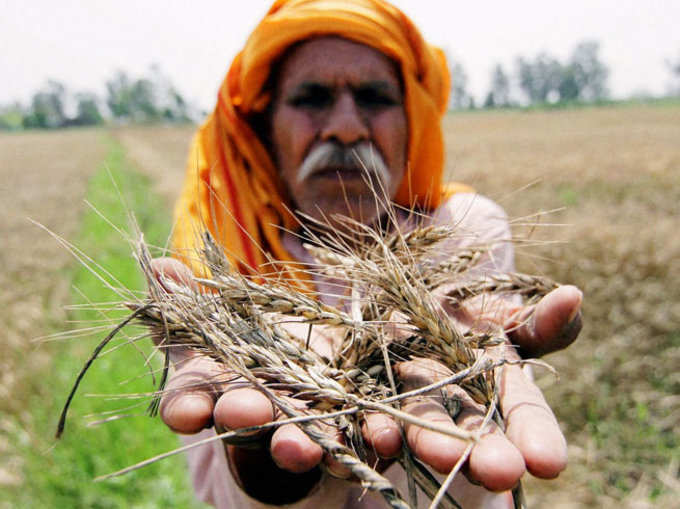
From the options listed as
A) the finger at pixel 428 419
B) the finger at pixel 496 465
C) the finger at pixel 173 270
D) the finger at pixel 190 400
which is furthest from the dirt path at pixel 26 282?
the finger at pixel 496 465

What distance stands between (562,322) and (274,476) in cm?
81

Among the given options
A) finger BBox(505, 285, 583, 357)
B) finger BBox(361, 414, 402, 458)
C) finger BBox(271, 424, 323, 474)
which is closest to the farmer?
finger BBox(505, 285, 583, 357)

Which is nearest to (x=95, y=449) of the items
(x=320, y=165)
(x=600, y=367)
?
(x=320, y=165)

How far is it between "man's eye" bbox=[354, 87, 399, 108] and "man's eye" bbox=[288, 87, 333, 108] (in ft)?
0.38

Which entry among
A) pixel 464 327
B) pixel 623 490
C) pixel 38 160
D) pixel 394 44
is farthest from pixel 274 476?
pixel 38 160

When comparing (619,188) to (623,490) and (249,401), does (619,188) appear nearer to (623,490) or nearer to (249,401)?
(623,490)

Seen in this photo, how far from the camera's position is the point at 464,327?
4.27ft

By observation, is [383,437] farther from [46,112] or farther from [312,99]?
[46,112]

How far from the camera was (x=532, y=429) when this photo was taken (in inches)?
33.2

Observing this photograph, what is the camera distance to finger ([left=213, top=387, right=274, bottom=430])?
2.70 ft

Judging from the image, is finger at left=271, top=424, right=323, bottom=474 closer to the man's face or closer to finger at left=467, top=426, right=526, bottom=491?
finger at left=467, top=426, right=526, bottom=491

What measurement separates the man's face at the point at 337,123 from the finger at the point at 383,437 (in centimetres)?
95

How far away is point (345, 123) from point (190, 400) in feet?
3.77

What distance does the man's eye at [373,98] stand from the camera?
1814 mm
